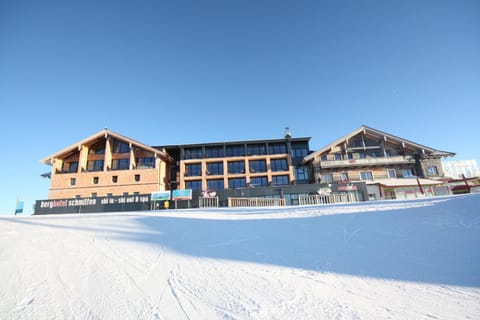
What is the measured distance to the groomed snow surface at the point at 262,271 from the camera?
298cm

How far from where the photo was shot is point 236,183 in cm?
3319

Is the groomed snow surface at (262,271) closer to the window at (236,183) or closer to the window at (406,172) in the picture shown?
the window at (236,183)

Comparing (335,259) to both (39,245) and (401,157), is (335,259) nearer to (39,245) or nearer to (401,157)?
(39,245)

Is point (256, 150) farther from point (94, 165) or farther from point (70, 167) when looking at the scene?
point (70, 167)

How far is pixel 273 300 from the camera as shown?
3.12 meters

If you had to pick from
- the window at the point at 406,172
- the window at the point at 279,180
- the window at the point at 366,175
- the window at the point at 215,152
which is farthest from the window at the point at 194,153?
the window at the point at 406,172

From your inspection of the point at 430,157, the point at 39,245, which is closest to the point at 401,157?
the point at 430,157

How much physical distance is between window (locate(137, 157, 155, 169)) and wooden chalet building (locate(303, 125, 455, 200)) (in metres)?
20.3

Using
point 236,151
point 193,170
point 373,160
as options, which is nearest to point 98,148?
point 193,170

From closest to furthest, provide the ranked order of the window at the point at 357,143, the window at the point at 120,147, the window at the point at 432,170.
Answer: the window at the point at 432,170, the window at the point at 357,143, the window at the point at 120,147

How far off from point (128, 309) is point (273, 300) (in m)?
1.89

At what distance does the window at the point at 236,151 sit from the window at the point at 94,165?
17332mm

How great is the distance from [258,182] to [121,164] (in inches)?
736

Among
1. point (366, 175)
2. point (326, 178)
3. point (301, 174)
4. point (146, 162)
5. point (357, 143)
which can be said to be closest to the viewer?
point (366, 175)
